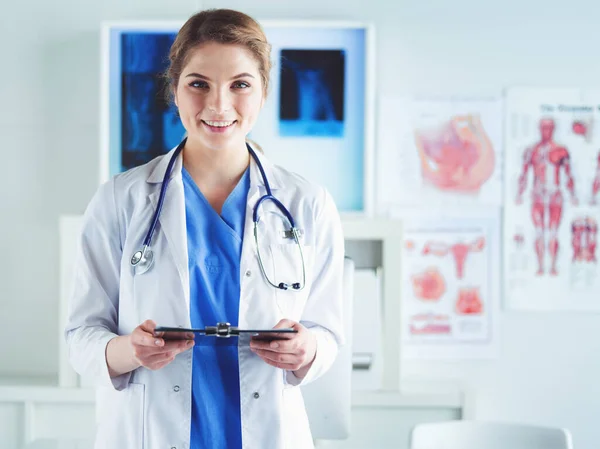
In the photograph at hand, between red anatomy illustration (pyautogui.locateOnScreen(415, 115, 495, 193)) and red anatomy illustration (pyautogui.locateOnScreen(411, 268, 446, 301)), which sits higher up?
red anatomy illustration (pyautogui.locateOnScreen(415, 115, 495, 193))

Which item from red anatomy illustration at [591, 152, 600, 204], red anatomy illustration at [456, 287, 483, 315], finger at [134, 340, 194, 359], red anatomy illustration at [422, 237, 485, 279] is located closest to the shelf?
red anatomy illustration at [456, 287, 483, 315]

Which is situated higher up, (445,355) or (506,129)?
(506,129)

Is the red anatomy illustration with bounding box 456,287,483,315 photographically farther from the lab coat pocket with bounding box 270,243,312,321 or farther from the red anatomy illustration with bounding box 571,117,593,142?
the lab coat pocket with bounding box 270,243,312,321

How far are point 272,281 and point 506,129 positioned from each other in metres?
1.51

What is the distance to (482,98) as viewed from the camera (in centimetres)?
246

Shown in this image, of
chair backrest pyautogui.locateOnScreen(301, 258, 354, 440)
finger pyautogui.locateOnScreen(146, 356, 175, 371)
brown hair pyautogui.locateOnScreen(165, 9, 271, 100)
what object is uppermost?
brown hair pyautogui.locateOnScreen(165, 9, 271, 100)

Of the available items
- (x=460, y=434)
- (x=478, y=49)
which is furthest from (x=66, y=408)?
(x=478, y=49)

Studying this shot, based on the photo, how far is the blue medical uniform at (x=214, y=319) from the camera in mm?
1201

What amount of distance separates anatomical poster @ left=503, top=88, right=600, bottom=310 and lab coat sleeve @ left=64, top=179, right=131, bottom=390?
63.8 inches

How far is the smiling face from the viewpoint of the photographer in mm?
1217

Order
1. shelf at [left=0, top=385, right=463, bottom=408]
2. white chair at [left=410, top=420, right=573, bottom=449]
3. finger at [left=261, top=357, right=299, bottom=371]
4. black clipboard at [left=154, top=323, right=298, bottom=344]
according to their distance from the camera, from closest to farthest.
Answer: black clipboard at [left=154, top=323, right=298, bottom=344]
finger at [left=261, top=357, right=299, bottom=371]
white chair at [left=410, top=420, right=573, bottom=449]
shelf at [left=0, top=385, right=463, bottom=408]

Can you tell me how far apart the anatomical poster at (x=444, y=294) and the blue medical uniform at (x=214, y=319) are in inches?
51.2

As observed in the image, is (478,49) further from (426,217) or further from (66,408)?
(66,408)

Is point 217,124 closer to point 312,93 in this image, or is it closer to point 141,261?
point 141,261
